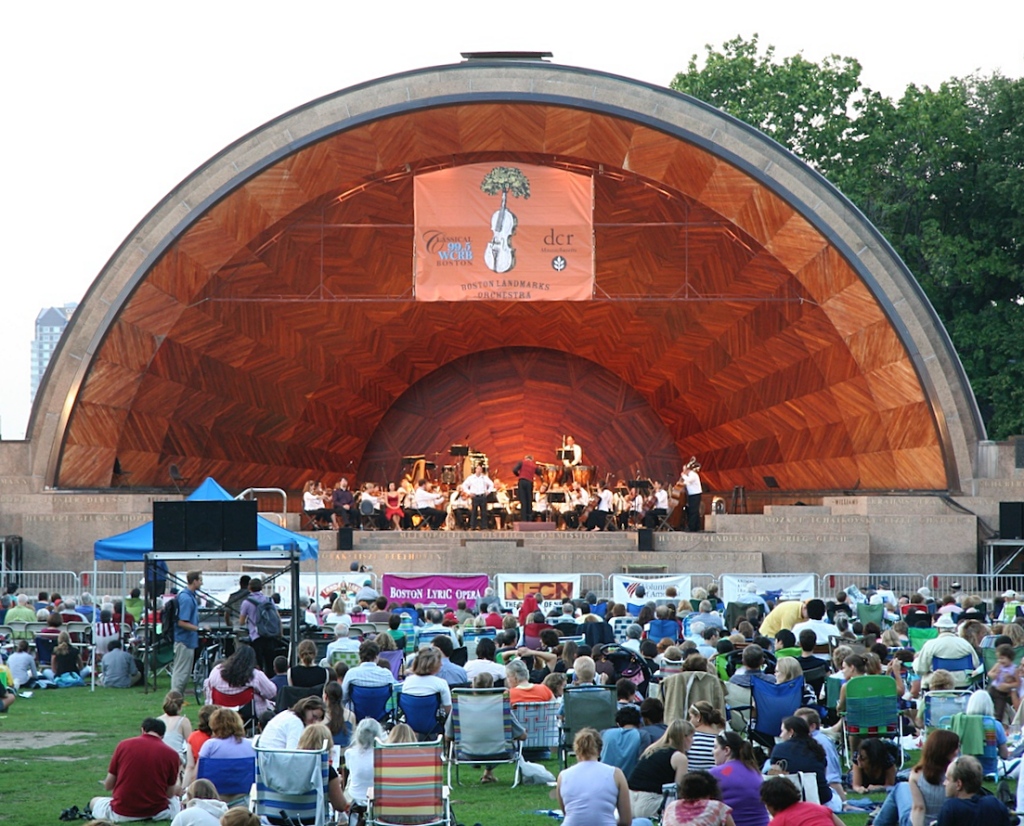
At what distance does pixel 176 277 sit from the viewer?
2534cm

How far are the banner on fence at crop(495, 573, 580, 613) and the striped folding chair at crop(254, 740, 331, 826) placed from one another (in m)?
10.8

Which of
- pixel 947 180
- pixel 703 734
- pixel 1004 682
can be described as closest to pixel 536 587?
pixel 1004 682

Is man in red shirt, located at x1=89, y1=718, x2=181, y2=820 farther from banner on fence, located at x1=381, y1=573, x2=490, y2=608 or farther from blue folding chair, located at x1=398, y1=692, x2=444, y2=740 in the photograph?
banner on fence, located at x1=381, y1=573, x2=490, y2=608

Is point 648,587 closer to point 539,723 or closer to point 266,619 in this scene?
point 266,619

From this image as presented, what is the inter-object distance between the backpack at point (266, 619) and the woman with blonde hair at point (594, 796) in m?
6.39

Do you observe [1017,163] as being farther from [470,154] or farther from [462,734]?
[462,734]

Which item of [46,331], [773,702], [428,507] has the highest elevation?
[46,331]

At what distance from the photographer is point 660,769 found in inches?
303

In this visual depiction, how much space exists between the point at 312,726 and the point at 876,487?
788 inches

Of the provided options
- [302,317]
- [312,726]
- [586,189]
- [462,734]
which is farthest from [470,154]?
[312,726]

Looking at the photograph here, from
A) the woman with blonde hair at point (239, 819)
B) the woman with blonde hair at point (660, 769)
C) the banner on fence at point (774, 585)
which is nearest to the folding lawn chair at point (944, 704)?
the woman with blonde hair at point (660, 769)

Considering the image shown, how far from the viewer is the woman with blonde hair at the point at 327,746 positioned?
795 cm

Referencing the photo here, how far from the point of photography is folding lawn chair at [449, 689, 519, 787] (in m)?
9.84

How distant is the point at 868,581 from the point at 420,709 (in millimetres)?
12573
